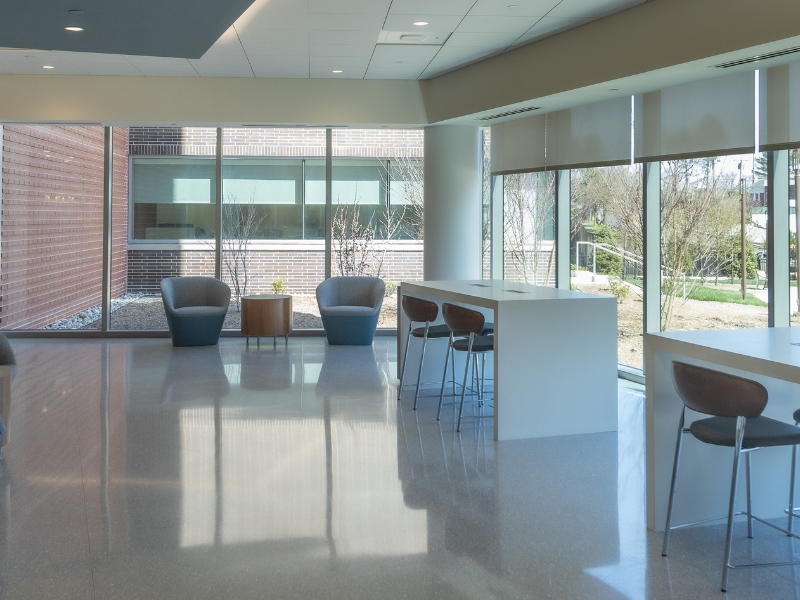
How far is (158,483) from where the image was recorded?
435 centimetres

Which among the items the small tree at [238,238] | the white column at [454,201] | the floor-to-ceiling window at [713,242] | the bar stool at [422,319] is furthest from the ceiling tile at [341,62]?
the floor-to-ceiling window at [713,242]

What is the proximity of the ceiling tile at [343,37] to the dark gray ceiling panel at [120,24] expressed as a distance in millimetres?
1171

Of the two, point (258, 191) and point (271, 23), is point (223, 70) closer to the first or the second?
point (258, 191)

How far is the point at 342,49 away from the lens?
7883mm

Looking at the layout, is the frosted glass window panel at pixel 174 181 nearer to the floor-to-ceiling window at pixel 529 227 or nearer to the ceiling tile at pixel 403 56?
the ceiling tile at pixel 403 56

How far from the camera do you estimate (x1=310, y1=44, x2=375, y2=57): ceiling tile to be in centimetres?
772

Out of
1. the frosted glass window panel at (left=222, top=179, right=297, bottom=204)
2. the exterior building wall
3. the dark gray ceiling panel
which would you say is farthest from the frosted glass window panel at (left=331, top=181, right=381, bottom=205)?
the dark gray ceiling panel

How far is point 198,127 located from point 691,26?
6531 mm

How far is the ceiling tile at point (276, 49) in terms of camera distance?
25.3ft

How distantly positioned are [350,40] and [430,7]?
1389 millimetres

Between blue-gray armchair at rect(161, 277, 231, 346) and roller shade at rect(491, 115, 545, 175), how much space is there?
3778 millimetres

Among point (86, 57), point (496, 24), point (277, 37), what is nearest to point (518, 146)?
point (496, 24)

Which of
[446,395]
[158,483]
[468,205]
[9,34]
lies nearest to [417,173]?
[468,205]

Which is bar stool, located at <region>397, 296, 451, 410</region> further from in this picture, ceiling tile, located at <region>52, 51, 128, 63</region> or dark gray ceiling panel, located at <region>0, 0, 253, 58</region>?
ceiling tile, located at <region>52, 51, 128, 63</region>
